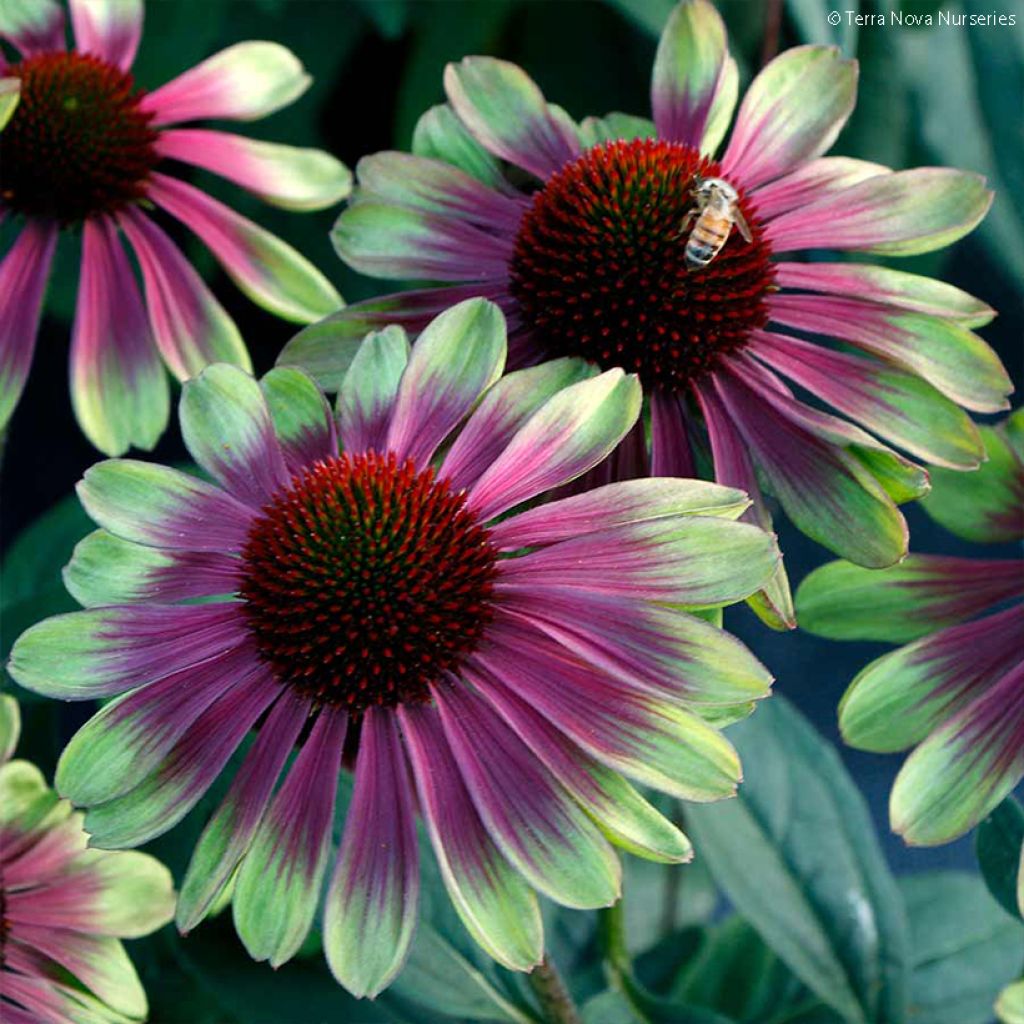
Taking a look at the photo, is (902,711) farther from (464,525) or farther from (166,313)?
(166,313)

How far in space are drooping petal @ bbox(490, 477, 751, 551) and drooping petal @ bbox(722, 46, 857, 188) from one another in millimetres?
144

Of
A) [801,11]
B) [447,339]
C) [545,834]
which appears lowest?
[545,834]

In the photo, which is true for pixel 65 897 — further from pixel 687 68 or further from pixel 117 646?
pixel 687 68

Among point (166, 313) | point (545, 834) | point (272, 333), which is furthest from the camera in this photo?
point (272, 333)

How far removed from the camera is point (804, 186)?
0.51 metres

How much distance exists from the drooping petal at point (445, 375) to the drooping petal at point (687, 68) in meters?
0.13

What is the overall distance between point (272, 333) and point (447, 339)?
40 centimetres

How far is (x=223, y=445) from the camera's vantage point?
0.43m

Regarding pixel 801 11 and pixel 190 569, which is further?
pixel 801 11

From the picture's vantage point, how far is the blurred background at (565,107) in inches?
23.9

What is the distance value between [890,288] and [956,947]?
0.31m

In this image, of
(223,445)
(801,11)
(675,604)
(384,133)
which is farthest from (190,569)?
(384,133)

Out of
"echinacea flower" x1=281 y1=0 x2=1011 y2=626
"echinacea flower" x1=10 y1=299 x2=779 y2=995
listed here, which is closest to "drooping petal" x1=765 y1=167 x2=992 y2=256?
"echinacea flower" x1=281 y1=0 x2=1011 y2=626

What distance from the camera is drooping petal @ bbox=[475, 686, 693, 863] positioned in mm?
365
